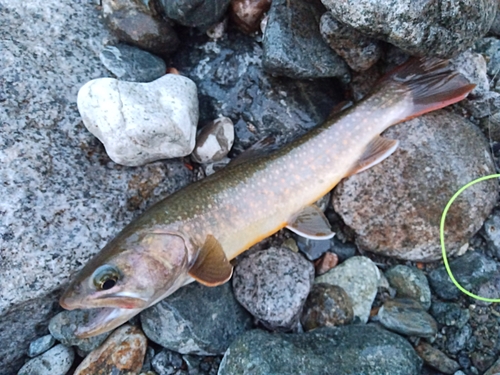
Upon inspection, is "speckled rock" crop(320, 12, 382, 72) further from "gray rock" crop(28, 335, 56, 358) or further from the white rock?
"gray rock" crop(28, 335, 56, 358)

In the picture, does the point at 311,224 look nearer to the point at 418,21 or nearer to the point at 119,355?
the point at 418,21

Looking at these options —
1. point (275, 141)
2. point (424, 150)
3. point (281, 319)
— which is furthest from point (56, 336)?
point (424, 150)

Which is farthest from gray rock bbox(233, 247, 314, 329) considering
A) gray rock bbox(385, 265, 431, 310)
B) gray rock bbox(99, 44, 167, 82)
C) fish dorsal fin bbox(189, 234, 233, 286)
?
gray rock bbox(99, 44, 167, 82)

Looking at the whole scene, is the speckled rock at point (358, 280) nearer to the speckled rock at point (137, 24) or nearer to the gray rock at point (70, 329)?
the gray rock at point (70, 329)

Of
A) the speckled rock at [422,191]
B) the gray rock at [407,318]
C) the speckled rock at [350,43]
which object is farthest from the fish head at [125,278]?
the speckled rock at [350,43]

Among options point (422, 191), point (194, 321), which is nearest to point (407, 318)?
point (422, 191)
